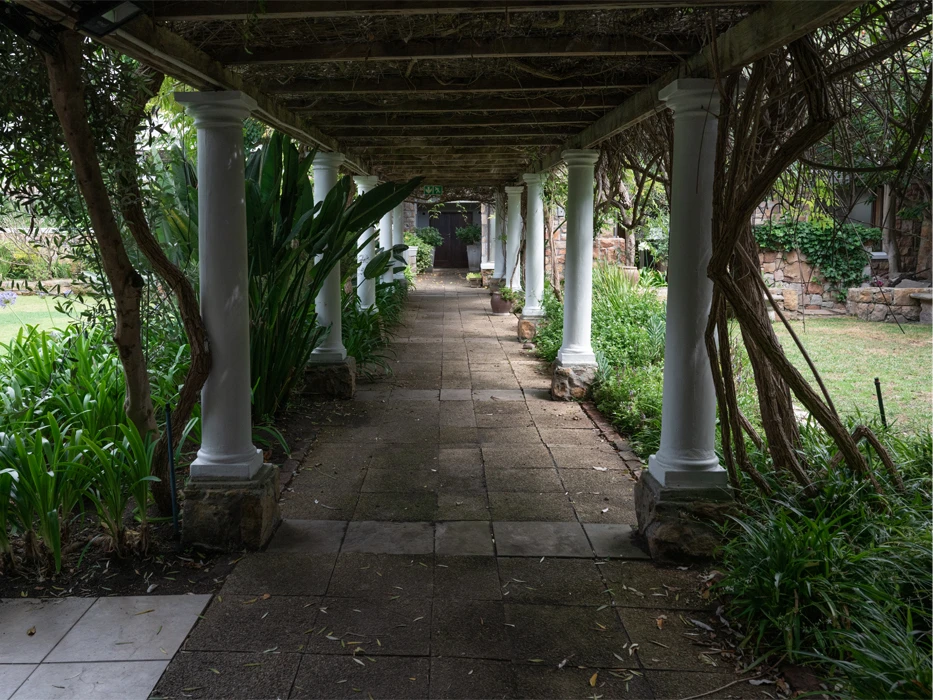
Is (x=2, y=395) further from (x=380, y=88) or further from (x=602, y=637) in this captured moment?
(x=602, y=637)

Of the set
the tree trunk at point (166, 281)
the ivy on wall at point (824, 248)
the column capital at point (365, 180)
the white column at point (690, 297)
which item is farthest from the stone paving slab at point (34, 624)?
the ivy on wall at point (824, 248)

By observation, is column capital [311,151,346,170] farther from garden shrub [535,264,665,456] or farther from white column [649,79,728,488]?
white column [649,79,728,488]

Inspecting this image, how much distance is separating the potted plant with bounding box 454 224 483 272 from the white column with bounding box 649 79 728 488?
2429cm

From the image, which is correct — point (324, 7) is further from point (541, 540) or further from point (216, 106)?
point (541, 540)

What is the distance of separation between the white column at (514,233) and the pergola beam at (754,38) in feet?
27.9

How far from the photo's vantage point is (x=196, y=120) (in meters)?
3.58

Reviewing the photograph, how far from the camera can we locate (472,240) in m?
29.2

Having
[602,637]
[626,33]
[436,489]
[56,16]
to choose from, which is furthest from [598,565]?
[56,16]

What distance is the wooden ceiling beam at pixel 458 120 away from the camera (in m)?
5.48

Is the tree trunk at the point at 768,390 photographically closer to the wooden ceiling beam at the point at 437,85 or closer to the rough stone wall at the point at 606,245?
the wooden ceiling beam at the point at 437,85

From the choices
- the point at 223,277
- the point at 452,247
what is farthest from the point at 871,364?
the point at 452,247

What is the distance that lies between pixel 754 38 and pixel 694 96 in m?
0.58

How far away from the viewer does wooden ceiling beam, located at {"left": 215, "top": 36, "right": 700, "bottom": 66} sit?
11.3ft

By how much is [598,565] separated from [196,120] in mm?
2759
